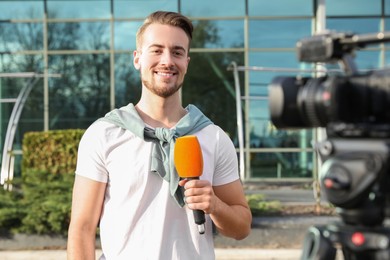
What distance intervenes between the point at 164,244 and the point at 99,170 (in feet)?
1.22

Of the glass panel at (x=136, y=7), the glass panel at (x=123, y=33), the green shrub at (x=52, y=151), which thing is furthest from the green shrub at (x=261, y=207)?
the glass panel at (x=136, y=7)

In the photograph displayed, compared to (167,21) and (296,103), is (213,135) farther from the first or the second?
(296,103)

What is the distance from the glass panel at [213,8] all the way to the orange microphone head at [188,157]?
13415mm

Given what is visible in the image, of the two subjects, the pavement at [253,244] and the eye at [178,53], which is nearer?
the eye at [178,53]

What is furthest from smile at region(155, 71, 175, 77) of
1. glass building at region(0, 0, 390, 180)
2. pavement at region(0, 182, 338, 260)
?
glass building at region(0, 0, 390, 180)

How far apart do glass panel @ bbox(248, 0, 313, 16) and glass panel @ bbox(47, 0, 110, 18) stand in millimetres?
3246

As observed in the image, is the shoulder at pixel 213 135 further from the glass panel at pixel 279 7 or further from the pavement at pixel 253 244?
the glass panel at pixel 279 7

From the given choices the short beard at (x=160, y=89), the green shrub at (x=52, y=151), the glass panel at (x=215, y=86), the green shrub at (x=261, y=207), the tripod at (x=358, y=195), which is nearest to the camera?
the tripod at (x=358, y=195)

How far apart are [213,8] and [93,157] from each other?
1334cm

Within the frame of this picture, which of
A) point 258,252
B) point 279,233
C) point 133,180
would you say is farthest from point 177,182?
point 279,233

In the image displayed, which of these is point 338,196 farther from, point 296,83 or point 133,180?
point 133,180

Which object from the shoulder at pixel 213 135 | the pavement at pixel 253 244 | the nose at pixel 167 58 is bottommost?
the pavement at pixel 253 244

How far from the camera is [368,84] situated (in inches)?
71.1

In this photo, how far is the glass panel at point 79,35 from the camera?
51.9 feet
